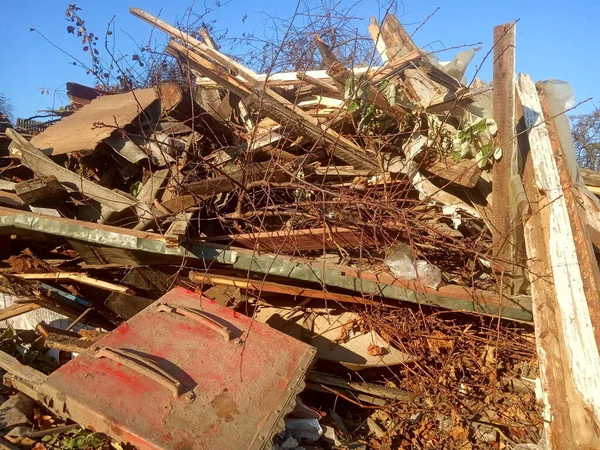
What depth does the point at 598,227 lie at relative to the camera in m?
3.74

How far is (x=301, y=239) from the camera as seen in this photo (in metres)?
3.68

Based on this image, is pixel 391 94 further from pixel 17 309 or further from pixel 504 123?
pixel 17 309

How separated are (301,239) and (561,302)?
69.3 inches

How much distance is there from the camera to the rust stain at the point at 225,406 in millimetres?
2711

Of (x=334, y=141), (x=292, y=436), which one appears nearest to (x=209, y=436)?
(x=292, y=436)

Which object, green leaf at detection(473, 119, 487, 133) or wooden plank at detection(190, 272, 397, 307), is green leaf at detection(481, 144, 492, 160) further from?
wooden plank at detection(190, 272, 397, 307)

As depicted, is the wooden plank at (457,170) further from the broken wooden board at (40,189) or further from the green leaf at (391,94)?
the broken wooden board at (40,189)

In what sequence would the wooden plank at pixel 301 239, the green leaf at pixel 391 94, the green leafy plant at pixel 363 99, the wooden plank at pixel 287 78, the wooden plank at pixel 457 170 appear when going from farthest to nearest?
the wooden plank at pixel 287 78, the green leaf at pixel 391 94, the green leafy plant at pixel 363 99, the wooden plank at pixel 457 170, the wooden plank at pixel 301 239

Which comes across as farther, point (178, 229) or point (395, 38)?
point (395, 38)

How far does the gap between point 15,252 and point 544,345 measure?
14.2 feet

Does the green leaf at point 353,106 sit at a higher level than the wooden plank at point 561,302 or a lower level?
higher

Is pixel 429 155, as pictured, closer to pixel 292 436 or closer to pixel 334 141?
pixel 334 141

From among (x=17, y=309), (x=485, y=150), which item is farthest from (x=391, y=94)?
(x=17, y=309)

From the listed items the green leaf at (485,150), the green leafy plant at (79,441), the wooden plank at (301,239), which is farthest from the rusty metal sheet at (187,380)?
the green leaf at (485,150)
